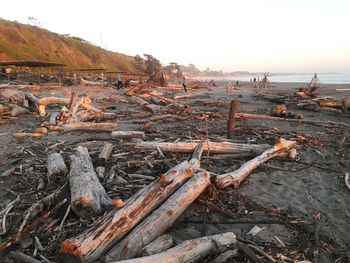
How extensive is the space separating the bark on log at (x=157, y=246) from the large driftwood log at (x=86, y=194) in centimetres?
121

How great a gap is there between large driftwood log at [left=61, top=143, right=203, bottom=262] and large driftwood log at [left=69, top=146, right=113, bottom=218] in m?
0.66

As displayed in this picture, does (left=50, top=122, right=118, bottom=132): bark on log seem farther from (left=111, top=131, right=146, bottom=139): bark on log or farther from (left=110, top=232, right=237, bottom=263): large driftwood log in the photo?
(left=110, top=232, right=237, bottom=263): large driftwood log

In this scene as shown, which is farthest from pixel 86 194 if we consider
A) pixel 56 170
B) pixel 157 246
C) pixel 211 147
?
pixel 211 147

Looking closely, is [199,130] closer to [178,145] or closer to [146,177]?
[178,145]

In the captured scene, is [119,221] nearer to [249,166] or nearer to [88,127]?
[249,166]

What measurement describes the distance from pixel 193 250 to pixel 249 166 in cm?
366

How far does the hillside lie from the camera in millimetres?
58062

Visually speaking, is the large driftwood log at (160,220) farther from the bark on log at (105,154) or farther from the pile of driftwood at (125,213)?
the bark on log at (105,154)

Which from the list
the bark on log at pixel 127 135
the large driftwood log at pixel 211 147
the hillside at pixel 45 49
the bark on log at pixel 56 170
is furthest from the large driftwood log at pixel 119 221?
the hillside at pixel 45 49

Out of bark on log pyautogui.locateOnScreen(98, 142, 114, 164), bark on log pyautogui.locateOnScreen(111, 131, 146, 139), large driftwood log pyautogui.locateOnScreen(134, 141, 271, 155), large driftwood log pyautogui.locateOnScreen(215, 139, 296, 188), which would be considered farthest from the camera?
bark on log pyautogui.locateOnScreen(111, 131, 146, 139)

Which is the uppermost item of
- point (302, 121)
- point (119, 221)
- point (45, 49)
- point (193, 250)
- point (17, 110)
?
point (45, 49)

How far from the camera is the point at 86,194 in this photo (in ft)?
16.5

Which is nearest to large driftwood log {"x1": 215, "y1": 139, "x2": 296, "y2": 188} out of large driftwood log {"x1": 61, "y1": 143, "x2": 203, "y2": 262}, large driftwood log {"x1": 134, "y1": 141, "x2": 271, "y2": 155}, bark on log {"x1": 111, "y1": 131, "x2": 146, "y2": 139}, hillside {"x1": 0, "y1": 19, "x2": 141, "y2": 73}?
large driftwood log {"x1": 134, "y1": 141, "x2": 271, "y2": 155}

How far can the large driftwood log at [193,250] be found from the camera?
12.3ft
